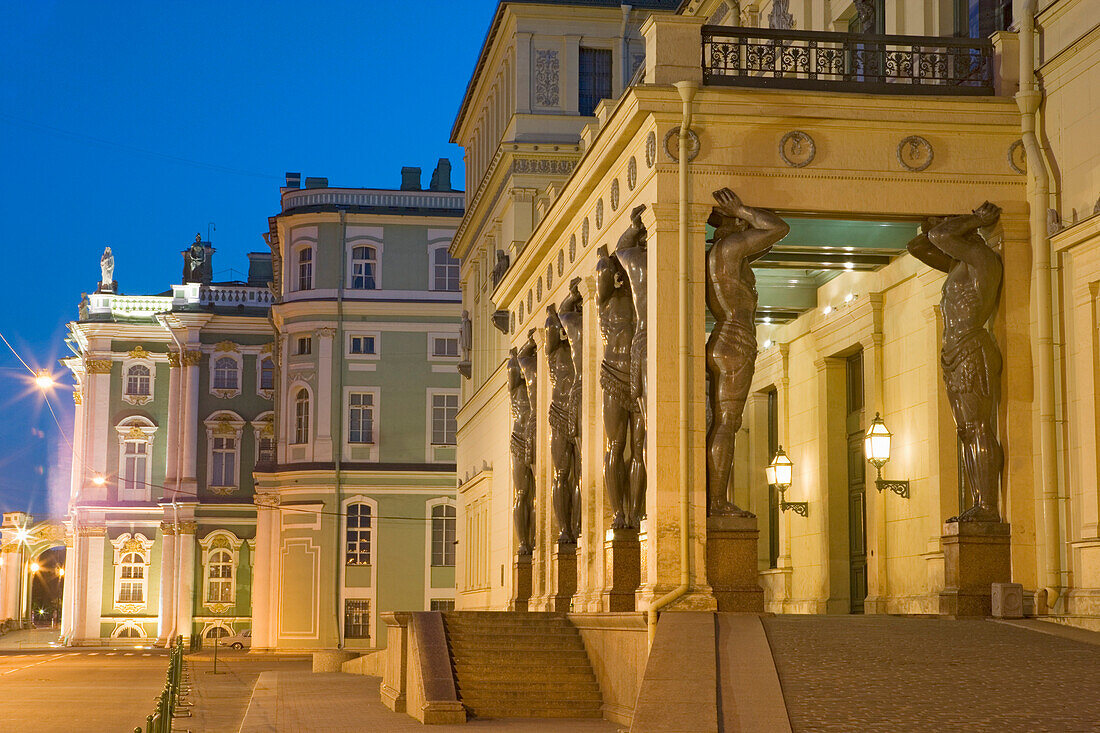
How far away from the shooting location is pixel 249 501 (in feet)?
231

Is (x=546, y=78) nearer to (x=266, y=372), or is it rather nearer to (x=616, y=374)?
(x=616, y=374)

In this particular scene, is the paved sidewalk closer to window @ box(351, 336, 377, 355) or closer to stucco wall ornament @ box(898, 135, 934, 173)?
stucco wall ornament @ box(898, 135, 934, 173)

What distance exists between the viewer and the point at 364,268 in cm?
6103

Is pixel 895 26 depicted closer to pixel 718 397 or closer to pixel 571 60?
pixel 718 397

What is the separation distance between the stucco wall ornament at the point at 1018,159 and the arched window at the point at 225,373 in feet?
189

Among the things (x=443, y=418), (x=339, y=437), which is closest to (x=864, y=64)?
(x=339, y=437)

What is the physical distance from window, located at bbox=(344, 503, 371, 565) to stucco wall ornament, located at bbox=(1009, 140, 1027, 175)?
4204 centimetres

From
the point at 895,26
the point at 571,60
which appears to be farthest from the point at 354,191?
the point at 895,26

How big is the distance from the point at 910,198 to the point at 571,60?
2187 centimetres

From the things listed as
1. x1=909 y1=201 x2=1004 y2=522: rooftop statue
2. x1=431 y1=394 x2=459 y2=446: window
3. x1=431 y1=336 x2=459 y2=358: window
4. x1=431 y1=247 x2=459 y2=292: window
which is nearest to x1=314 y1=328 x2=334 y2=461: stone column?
x1=431 y1=394 x2=459 y2=446: window

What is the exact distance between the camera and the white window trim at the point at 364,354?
198ft

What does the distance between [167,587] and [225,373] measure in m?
10.2

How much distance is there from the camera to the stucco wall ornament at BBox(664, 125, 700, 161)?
720 inches

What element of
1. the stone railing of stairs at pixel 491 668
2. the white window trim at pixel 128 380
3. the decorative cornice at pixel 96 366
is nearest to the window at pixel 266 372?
the white window trim at pixel 128 380
